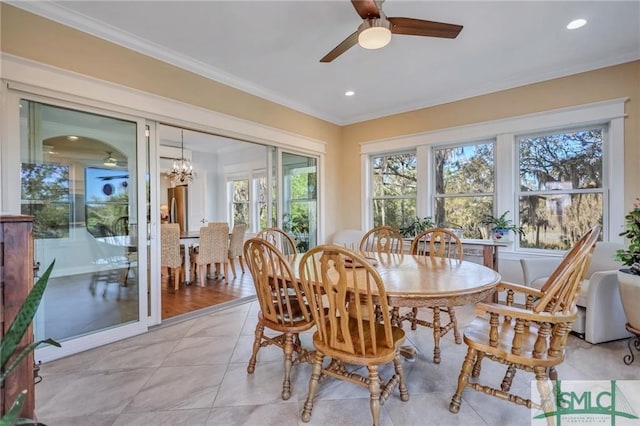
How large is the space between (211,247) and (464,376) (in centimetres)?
391

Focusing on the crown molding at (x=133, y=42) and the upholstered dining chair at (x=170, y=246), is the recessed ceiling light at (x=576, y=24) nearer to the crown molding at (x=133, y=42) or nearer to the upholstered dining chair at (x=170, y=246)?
the crown molding at (x=133, y=42)

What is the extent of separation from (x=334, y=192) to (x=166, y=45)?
3180 millimetres

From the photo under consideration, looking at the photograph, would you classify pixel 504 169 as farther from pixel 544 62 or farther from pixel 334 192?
pixel 334 192

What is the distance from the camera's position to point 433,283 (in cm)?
169

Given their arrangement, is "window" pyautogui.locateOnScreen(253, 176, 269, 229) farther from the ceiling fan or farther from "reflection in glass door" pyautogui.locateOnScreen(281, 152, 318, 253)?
the ceiling fan

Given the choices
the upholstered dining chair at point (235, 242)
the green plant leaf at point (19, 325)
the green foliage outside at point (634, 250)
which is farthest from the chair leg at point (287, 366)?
the upholstered dining chair at point (235, 242)

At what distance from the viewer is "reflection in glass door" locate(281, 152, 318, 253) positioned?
4523 mm

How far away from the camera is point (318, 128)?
192 inches

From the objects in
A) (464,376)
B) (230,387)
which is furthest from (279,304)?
(464,376)

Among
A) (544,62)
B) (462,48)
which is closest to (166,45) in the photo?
(462,48)

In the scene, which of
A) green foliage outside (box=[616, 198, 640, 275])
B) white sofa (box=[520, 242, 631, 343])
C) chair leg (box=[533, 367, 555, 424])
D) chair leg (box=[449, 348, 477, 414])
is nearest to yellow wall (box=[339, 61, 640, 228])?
green foliage outside (box=[616, 198, 640, 275])

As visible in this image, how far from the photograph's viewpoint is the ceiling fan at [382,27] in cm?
194

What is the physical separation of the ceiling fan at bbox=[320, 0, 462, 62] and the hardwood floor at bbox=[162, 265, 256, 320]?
323cm

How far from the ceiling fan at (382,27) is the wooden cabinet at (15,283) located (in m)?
2.05
